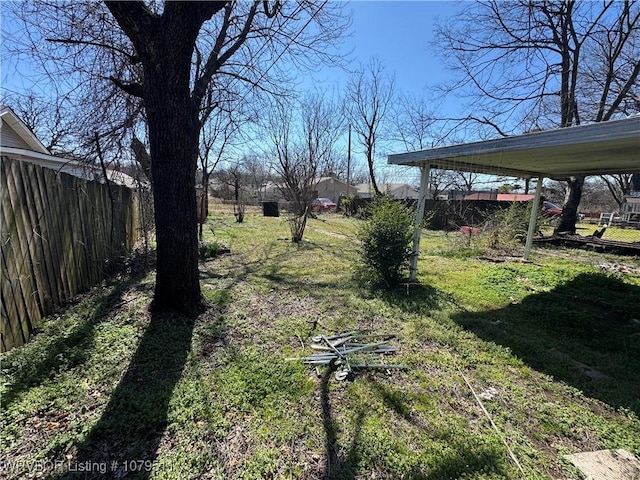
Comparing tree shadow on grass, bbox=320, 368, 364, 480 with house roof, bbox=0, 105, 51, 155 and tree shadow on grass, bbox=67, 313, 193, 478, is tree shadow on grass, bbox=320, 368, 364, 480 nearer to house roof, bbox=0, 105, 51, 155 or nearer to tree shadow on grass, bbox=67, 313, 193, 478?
tree shadow on grass, bbox=67, 313, 193, 478

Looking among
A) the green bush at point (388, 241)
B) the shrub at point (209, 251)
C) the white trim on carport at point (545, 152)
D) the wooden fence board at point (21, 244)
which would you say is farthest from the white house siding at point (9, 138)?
the white trim on carport at point (545, 152)

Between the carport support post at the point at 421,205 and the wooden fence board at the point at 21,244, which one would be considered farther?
the carport support post at the point at 421,205

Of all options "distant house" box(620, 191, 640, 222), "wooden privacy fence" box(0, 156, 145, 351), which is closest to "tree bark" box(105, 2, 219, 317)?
"wooden privacy fence" box(0, 156, 145, 351)

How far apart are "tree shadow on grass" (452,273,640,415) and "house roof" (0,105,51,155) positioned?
39.3ft

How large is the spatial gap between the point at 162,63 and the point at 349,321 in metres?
3.49

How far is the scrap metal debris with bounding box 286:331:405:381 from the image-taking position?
8.82 ft

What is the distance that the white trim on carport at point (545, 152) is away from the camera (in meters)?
2.59

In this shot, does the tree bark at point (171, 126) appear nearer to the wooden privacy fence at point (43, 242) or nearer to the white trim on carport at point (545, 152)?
the wooden privacy fence at point (43, 242)

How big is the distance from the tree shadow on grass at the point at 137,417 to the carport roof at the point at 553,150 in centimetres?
407

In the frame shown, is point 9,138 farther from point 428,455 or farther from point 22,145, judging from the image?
point 428,455

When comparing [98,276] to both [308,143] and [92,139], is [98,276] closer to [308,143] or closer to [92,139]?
[92,139]

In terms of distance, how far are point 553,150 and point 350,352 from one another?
3429 mm

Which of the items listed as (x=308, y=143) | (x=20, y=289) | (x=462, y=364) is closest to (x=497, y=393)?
(x=462, y=364)

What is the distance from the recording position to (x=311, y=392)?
2342 millimetres
